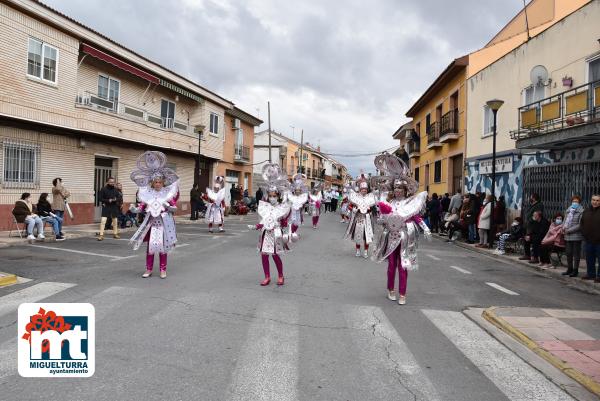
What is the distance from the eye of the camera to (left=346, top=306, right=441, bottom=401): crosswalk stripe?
12.7 feet

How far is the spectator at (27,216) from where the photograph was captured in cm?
1307

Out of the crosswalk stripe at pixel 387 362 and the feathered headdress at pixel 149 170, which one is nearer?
the crosswalk stripe at pixel 387 362

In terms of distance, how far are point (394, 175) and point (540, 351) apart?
10.8ft

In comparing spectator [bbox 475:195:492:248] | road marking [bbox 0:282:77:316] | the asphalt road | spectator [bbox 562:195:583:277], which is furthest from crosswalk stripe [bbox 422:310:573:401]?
spectator [bbox 475:195:492:248]

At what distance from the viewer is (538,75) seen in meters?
16.1

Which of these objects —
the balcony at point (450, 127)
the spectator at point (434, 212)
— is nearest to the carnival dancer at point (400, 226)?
the spectator at point (434, 212)

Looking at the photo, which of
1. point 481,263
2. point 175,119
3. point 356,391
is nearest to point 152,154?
point 356,391

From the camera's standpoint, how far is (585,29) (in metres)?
13.8

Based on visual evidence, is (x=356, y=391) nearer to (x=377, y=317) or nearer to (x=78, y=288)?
(x=377, y=317)

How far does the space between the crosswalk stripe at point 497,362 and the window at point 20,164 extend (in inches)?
567

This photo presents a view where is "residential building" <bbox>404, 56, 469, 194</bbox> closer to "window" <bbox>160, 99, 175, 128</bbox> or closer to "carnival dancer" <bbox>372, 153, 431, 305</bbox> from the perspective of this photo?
"window" <bbox>160, 99, 175, 128</bbox>

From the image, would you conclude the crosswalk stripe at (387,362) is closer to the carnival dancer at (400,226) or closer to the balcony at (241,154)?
the carnival dancer at (400,226)

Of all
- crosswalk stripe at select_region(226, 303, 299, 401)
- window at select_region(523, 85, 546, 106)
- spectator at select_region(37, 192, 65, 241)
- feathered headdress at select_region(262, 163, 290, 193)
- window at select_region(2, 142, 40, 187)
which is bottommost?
crosswalk stripe at select_region(226, 303, 299, 401)

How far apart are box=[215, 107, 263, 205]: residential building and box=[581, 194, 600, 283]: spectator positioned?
25210 millimetres
